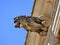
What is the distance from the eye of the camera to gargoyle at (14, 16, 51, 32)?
600 cm

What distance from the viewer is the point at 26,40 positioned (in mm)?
8117

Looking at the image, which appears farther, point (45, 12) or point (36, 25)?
point (45, 12)

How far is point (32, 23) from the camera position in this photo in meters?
6.11

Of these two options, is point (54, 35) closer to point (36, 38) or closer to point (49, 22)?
point (49, 22)

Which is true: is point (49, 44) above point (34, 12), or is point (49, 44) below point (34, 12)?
below

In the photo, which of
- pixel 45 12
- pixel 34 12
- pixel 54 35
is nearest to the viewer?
pixel 54 35

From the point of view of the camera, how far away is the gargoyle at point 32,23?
600 cm

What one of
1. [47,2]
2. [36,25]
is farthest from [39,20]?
[47,2]

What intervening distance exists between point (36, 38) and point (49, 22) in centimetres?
96

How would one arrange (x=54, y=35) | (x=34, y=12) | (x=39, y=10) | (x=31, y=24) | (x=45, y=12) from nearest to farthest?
(x=54, y=35) → (x=31, y=24) → (x=45, y=12) → (x=39, y=10) → (x=34, y=12)

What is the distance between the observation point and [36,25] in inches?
243

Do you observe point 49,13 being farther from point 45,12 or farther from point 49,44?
point 49,44

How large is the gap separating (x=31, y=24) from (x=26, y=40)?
6.77 feet

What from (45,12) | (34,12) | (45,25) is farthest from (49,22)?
(34,12)
